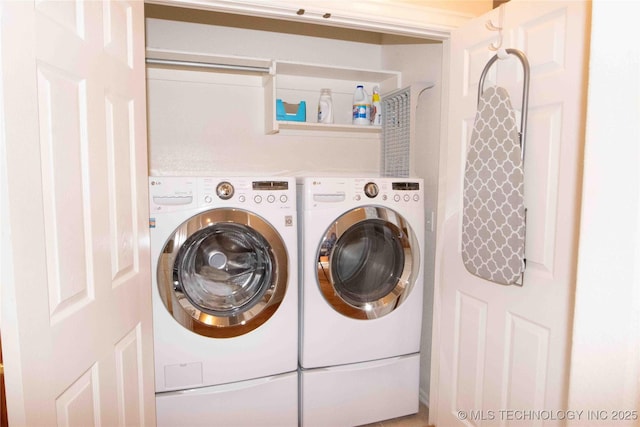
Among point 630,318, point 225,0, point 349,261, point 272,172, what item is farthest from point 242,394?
point 225,0

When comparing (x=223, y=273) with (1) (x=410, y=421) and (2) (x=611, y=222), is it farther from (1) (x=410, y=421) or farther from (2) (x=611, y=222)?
(2) (x=611, y=222)

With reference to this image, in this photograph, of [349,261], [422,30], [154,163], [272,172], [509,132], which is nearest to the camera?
[509,132]

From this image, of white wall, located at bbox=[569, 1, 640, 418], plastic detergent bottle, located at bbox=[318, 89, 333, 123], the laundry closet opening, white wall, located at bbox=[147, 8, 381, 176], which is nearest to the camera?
white wall, located at bbox=[569, 1, 640, 418]

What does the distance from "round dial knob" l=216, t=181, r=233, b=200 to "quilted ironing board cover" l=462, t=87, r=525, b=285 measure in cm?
96

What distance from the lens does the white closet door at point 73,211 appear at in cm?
73

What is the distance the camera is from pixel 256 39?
2395 millimetres

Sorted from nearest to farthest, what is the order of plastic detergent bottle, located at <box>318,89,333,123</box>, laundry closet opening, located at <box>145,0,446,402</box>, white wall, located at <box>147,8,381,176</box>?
laundry closet opening, located at <box>145,0,446,402</box> → white wall, located at <box>147,8,381,176</box> → plastic detergent bottle, located at <box>318,89,333,123</box>

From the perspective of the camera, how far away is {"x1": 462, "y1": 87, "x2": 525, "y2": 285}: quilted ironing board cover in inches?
52.5

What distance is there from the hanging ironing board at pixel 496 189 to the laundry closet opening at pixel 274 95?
1.72ft

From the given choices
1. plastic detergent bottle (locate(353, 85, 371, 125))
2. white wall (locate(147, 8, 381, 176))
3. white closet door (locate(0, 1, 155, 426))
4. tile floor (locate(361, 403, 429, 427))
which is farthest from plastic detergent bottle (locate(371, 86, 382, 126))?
tile floor (locate(361, 403, 429, 427))

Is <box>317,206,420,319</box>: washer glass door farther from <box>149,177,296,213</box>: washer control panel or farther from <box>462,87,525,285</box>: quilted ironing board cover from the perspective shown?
<box>462,87,525,285</box>: quilted ironing board cover

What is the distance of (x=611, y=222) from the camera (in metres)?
0.75

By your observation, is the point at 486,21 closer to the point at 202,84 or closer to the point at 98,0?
the point at 98,0

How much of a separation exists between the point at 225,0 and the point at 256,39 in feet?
3.04
